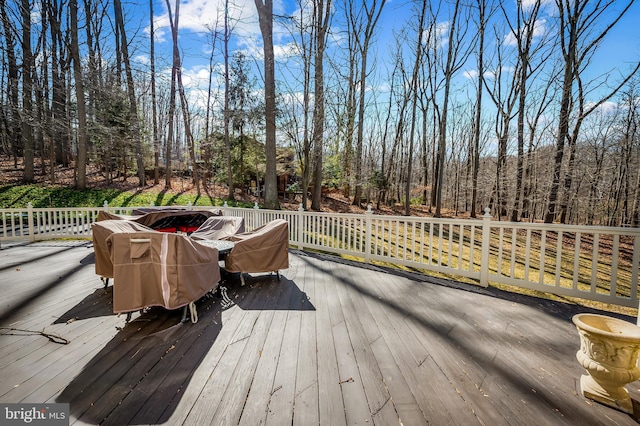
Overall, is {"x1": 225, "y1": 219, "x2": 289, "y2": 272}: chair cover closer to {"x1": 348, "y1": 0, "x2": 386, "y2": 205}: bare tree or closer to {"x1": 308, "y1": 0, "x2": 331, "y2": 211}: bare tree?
{"x1": 308, "y1": 0, "x2": 331, "y2": 211}: bare tree

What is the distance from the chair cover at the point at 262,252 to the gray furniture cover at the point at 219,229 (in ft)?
2.15

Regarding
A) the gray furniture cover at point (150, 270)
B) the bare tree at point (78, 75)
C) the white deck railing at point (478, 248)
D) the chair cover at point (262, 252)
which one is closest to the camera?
the gray furniture cover at point (150, 270)

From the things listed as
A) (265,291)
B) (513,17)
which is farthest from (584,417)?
(513,17)

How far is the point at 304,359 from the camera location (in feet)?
6.36

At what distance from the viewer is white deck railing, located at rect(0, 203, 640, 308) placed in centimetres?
282

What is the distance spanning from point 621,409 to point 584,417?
272 millimetres

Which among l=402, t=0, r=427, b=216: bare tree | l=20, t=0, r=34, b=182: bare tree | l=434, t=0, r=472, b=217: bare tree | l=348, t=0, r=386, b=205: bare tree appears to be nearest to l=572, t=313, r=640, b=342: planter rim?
l=348, t=0, r=386, b=205: bare tree

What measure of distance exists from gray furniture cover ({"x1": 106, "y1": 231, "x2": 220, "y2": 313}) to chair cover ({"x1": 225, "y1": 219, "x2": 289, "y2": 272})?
3.07 ft

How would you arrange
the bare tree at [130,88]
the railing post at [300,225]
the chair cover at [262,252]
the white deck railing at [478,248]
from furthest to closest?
1. the bare tree at [130,88]
2. the railing post at [300,225]
3. the chair cover at [262,252]
4. the white deck railing at [478,248]

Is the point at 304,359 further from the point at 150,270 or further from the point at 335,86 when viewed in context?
the point at 335,86

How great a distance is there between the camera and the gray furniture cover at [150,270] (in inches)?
90.3

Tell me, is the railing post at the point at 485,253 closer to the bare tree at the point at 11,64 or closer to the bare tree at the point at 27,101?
the bare tree at the point at 11,64

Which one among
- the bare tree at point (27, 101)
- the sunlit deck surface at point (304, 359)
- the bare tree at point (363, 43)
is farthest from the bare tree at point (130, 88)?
the sunlit deck surface at point (304, 359)

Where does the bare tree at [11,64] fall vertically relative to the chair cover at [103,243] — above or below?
above
